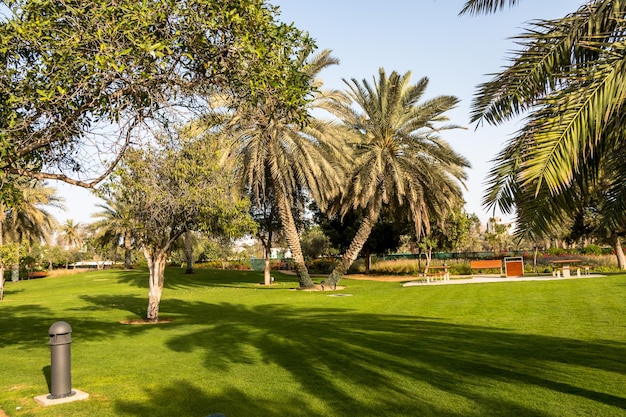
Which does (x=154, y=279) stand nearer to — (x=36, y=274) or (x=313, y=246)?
(x=36, y=274)

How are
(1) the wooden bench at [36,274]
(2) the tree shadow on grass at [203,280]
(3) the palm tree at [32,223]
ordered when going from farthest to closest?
(1) the wooden bench at [36,274] → (3) the palm tree at [32,223] → (2) the tree shadow on grass at [203,280]

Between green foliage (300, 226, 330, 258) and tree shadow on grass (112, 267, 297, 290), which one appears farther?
green foliage (300, 226, 330, 258)

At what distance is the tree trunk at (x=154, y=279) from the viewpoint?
16.0 meters

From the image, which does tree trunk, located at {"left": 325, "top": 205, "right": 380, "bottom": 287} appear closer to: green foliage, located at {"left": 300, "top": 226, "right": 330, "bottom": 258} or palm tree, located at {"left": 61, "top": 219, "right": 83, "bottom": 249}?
green foliage, located at {"left": 300, "top": 226, "right": 330, "bottom": 258}

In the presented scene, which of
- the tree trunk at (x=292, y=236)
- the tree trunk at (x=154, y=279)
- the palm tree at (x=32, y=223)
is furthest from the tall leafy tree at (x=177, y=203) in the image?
the palm tree at (x=32, y=223)

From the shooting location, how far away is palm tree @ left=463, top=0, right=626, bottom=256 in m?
5.51

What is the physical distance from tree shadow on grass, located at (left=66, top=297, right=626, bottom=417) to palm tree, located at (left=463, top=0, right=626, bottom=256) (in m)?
2.06

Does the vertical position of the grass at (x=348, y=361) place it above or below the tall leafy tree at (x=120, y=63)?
below

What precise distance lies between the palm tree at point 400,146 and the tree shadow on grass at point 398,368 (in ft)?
44.8

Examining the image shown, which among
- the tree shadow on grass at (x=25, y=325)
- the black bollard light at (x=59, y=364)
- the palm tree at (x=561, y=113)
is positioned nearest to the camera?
the palm tree at (x=561, y=113)

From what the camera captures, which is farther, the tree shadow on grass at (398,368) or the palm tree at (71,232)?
the palm tree at (71,232)

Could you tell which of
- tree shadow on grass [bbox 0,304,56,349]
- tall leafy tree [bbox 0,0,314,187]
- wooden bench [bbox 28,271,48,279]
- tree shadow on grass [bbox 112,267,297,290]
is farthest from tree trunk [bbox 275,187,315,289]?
wooden bench [bbox 28,271,48,279]

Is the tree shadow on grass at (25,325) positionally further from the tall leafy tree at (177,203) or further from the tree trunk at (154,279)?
the tall leafy tree at (177,203)

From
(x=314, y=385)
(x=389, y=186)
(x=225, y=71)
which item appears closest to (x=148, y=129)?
(x=225, y=71)
